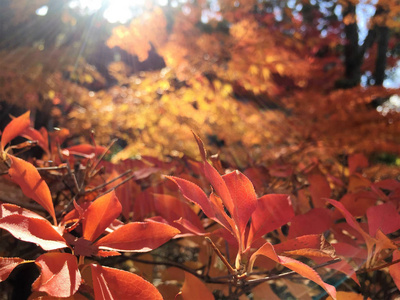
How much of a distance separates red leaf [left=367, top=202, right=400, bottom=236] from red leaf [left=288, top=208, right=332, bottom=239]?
0.17 feet

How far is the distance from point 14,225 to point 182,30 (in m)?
4.13

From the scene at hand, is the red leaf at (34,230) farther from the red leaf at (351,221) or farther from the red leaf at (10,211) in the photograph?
the red leaf at (351,221)

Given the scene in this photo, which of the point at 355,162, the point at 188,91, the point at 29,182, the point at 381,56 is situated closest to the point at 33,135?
the point at 29,182

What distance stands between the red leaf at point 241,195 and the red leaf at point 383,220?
14cm

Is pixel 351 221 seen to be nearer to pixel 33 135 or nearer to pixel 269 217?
pixel 269 217

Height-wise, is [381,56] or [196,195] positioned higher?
[196,195]

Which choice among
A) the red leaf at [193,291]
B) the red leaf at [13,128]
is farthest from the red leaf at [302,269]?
the red leaf at [13,128]

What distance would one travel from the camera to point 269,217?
1.03ft

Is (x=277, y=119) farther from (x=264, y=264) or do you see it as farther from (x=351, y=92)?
(x=264, y=264)

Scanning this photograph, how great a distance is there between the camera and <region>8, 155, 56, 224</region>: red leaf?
1.06 ft

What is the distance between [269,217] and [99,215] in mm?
161

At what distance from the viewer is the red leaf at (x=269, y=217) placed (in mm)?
313

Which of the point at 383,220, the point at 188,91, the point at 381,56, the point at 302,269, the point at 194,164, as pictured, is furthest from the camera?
the point at 381,56

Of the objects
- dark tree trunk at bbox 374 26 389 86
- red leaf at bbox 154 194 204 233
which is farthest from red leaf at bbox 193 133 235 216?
dark tree trunk at bbox 374 26 389 86
